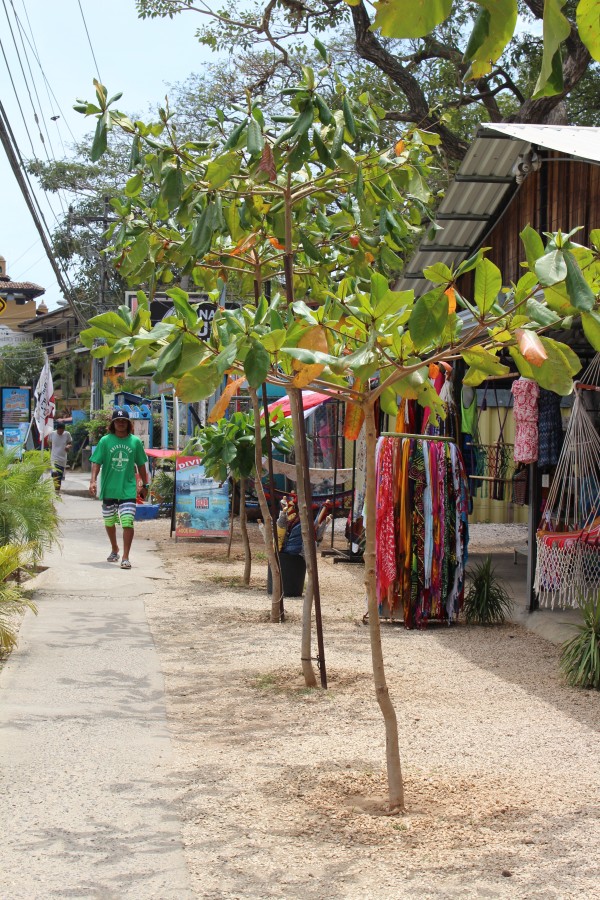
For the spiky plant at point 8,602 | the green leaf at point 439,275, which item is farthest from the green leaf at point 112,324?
the spiky plant at point 8,602

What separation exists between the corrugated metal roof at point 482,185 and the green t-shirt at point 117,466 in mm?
3903

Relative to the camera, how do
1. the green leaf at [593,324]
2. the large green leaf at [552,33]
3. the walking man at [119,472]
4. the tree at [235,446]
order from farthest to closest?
the tree at [235,446] → the walking man at [119,472] → the green leaf at [593,324] → the large green leaf at [552,33]

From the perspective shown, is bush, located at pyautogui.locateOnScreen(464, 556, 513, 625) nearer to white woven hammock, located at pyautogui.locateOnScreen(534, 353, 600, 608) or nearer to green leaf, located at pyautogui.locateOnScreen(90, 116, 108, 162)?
white woven hammock, located at pyautogui.locateOnScreen(534, 353, 600, 608)

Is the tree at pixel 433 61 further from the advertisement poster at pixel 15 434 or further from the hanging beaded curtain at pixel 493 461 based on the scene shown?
→ the advertisement poster at pixel 15 434

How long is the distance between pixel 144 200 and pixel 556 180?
3.71 metres

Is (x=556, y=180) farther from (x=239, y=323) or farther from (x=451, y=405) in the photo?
(x=239, y=323)

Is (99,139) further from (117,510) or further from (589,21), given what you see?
(117,510)

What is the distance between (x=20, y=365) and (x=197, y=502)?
46.1 m

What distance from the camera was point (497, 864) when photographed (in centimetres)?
378

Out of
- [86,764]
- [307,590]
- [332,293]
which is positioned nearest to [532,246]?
[332,293]

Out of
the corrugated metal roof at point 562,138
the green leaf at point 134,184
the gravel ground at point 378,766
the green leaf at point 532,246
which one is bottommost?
the gravel ground at point 378,766

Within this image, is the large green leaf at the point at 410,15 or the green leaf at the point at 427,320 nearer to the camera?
the large green leaf at the point at 410,15

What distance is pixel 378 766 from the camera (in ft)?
16.4

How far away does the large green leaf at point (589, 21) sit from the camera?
233cm
